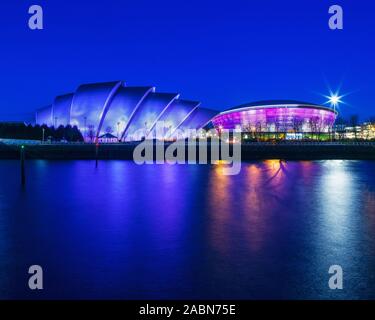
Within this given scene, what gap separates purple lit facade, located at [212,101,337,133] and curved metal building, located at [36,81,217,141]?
21728 millimetres

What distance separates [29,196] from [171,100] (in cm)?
5561

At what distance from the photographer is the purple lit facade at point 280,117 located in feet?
286

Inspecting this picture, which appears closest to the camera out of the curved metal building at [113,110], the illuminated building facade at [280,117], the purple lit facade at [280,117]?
the curved metal building at [113,110]

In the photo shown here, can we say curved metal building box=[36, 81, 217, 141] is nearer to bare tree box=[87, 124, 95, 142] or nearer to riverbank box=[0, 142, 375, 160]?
bare tree box=[87, 124, 95, 142]

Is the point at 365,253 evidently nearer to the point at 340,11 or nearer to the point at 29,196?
the point at 340,11

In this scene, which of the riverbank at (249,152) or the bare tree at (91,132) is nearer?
the riverbank at (249,152)

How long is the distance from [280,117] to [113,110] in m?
37.5

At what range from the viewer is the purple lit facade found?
87188 mm

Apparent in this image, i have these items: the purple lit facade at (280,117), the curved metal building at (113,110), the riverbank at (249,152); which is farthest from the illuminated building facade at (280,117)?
the riverbank at (249,152)

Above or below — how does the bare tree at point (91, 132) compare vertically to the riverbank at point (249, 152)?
above

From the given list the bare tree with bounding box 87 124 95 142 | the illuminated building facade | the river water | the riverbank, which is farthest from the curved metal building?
the river water

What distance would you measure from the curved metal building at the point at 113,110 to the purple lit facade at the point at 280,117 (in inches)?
855

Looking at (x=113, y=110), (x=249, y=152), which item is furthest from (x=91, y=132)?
(x=249, y=152)

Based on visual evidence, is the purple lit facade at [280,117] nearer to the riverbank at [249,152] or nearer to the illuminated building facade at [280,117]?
the illuminated building facade at [280,117]
